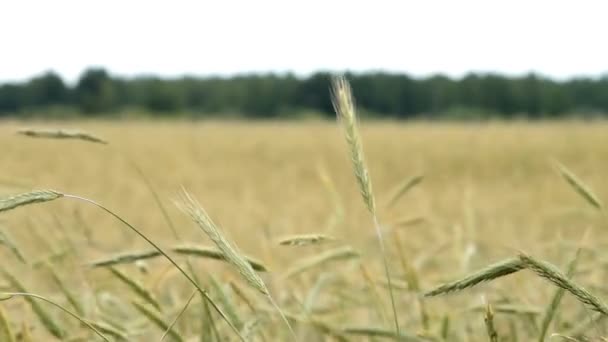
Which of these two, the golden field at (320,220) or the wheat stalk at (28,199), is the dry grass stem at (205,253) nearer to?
the golden field at (320,220)

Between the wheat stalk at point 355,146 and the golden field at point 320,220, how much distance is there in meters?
0.03

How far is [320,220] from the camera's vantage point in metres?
6.30

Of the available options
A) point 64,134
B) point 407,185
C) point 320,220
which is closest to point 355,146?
point 64,134

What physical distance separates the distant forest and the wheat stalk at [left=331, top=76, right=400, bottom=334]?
25413 mm

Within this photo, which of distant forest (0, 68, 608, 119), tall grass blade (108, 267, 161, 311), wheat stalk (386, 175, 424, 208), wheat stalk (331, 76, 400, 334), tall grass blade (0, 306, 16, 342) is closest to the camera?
wheat stalk (331, 76, 400, 334)

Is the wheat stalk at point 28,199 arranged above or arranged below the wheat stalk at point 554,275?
above

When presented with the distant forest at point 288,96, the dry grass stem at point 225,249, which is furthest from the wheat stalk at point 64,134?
the distant forest at point 288,96

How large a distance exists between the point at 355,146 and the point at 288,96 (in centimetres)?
2824

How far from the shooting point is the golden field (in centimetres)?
111

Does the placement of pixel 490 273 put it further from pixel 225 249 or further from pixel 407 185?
pixel 407 185

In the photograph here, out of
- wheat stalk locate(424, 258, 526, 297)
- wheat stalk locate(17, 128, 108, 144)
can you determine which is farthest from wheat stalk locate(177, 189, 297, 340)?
wheat stalk locate(17, 128, 108, 144)

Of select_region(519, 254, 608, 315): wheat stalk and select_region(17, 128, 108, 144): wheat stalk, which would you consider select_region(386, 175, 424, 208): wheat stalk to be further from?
select_region(519, 254, 608, 315): wheat stalk

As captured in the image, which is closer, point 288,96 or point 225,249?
point 225,249

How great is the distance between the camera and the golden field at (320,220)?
1.11m
